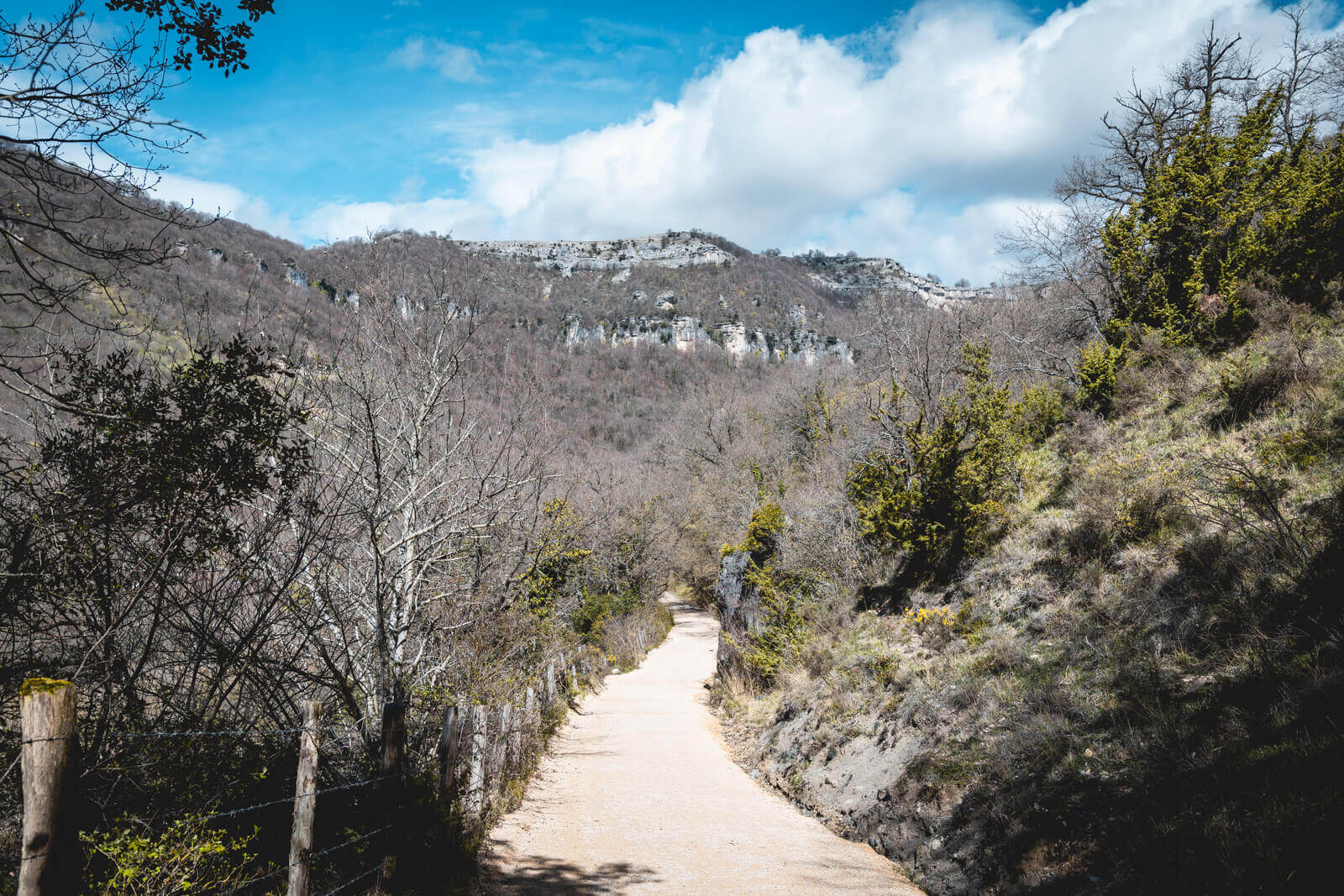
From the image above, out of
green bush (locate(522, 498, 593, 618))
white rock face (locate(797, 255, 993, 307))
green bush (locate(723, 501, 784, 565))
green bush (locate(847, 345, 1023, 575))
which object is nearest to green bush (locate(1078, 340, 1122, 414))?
green bush (locate(847, 345, 1023, 575))

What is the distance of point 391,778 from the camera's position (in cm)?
464

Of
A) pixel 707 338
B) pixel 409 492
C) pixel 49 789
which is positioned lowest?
pixel 49 789

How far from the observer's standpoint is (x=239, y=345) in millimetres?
4711

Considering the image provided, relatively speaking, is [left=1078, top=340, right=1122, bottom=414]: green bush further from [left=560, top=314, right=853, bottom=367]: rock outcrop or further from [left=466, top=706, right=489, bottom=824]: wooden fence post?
[left=560, top=314, right=853, bottom=367]: rock outcrop

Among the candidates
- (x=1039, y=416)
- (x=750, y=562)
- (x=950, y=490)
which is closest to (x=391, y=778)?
(x=950, y=490)

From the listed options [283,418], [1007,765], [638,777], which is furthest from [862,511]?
[283,418]

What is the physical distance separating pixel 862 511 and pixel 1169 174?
33.5 feet

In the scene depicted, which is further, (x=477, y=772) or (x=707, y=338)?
(x=707, y=338)

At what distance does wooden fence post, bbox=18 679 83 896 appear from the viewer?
202 centimetres

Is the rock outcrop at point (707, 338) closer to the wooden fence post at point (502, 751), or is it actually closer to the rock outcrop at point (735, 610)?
the rock outcrop at point (735, 610)

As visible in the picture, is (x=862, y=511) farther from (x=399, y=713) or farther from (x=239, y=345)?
(x=239, y=345)

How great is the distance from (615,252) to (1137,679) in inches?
6460

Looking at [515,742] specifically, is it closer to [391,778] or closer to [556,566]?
[391,778]

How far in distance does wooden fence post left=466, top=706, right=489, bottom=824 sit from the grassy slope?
13.6ft
